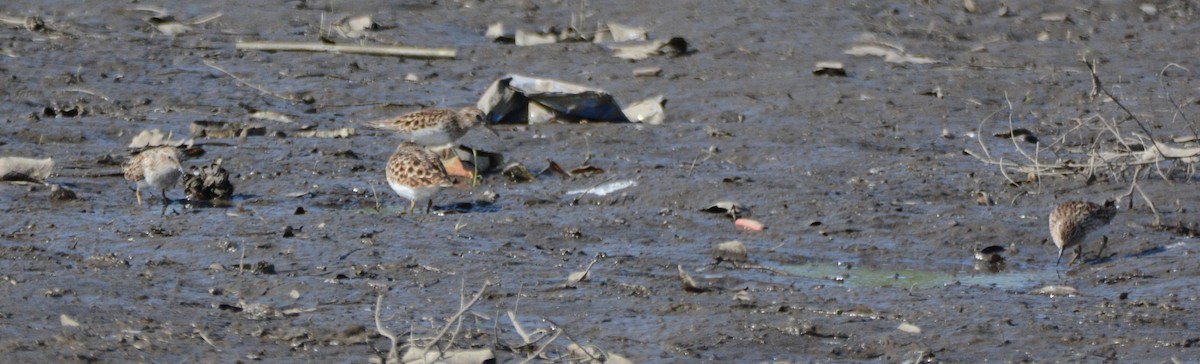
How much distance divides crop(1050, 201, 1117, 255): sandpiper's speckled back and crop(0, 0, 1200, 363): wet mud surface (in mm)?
175

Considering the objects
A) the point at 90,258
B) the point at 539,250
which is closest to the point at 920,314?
the point at 539,250

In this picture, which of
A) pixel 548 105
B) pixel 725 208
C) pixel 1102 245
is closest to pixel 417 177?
pixel 725 208

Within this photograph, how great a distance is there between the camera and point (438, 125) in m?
10.2

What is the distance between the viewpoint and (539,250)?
761cm

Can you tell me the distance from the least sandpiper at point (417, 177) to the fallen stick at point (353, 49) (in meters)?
4.90

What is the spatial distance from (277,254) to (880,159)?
14.4 ft

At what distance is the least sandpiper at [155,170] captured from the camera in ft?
27.6

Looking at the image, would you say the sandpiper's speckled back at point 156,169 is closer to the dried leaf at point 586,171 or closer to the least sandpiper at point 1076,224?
the dried leaf at point 586,171

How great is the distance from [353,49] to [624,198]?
5.18m

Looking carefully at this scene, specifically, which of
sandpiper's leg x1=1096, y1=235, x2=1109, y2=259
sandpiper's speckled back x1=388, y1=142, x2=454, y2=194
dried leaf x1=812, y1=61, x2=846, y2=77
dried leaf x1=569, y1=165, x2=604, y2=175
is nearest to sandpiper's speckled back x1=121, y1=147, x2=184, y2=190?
sandpiper's speckled back x1=388, y1=142, x2=454, y2=194

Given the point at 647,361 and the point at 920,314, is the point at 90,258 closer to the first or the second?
the point at 647,361

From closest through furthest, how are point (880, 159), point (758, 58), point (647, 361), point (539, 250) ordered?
1. point (647, 361)
2. point (539, 250)
3. point (880, 159)
4. point (758, 58)

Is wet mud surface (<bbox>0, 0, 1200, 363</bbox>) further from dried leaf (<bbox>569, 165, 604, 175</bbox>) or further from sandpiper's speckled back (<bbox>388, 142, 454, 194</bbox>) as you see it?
sandpiper's speckled back (<bbox>388, 142, 454, 194</bbox>)

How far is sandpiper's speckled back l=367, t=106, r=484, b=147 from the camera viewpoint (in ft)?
33.5
